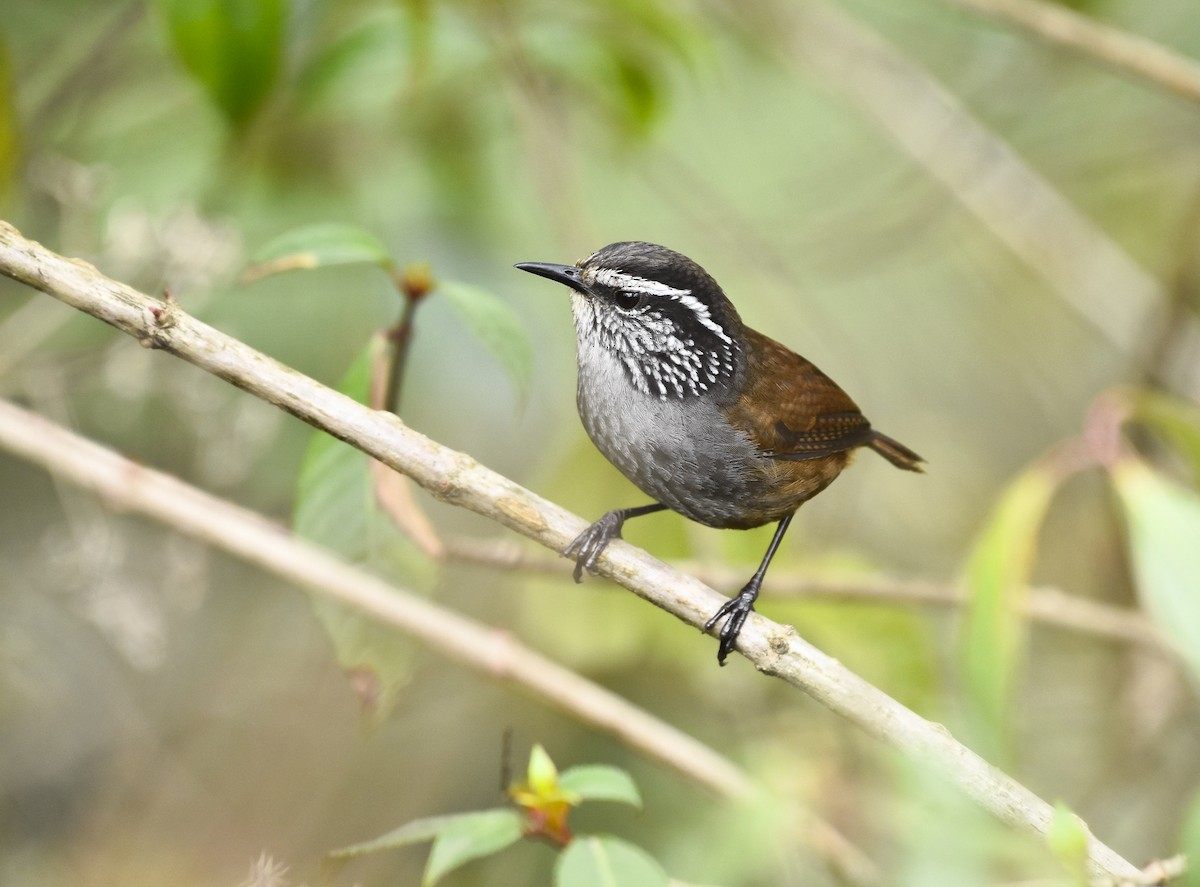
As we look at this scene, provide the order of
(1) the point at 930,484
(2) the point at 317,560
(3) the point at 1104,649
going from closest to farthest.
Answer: (2) the point at 317,560, (3) the point at 1104,649, (1) the point at 930,484

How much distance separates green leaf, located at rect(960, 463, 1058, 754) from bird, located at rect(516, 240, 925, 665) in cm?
47

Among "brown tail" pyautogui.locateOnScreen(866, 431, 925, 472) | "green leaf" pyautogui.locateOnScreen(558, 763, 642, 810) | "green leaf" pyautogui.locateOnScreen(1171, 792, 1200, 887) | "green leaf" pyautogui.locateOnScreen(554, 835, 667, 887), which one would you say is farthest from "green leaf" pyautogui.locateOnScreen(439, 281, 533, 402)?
"green leaf" pyautogui.locateOnScreen(1171, 792, 1200, 887)

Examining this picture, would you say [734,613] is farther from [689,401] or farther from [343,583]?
[343,583]

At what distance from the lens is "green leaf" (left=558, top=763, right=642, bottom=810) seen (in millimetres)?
2213

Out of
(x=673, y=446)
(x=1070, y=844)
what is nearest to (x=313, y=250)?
(x=673, y=446)

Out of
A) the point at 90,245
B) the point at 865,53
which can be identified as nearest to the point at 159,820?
the point at 90,245

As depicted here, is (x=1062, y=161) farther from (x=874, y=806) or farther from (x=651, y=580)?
(x=651, y=580)

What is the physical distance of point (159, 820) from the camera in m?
3.78

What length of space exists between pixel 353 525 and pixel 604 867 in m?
1.13

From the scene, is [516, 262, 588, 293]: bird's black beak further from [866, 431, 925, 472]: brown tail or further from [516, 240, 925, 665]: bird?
[866, 431, 925, 472]: brown tail

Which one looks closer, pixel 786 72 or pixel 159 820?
pixel 159 820

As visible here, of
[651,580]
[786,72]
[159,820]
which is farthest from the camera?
[786,72]

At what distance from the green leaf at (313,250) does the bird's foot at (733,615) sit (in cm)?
114

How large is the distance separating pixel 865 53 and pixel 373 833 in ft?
12.6
